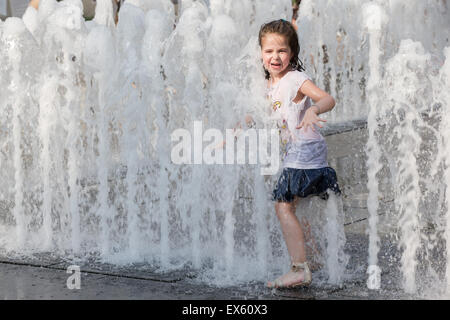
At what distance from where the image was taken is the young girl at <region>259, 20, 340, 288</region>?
403 cm

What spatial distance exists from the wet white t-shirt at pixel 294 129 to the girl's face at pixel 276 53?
0.20 ft

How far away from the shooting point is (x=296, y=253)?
403 centimetres

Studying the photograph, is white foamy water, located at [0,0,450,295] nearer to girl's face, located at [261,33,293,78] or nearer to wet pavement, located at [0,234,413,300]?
wet pavement, located at [0,234,413,300]

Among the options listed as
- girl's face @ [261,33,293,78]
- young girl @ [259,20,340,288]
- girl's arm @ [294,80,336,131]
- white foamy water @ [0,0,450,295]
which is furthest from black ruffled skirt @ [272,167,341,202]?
girl's face @ [261,33,293,78]

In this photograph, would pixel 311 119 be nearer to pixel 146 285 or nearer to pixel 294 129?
pixel 294 129

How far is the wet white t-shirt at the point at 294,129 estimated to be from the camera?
416 centimetres

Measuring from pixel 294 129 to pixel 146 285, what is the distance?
1.15 metres

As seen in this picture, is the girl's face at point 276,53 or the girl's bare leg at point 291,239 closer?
the girl's bare leg at point 291,239

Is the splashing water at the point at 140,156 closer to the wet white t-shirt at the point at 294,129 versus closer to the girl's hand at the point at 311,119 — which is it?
the wet white t-shirt at the point at 294,129

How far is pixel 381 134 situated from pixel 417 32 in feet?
17.5

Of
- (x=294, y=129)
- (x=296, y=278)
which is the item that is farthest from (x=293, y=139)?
(x=296, y=278)

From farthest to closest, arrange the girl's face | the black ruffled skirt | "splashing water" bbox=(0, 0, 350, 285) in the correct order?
"splashing water" bbox=(0, 0, 350, 285), the girl's face, the black ruffled skirt

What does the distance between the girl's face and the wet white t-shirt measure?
6 centimetres

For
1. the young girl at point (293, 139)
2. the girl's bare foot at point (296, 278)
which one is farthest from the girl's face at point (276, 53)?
the girl's bare foot at point (296, 278)
